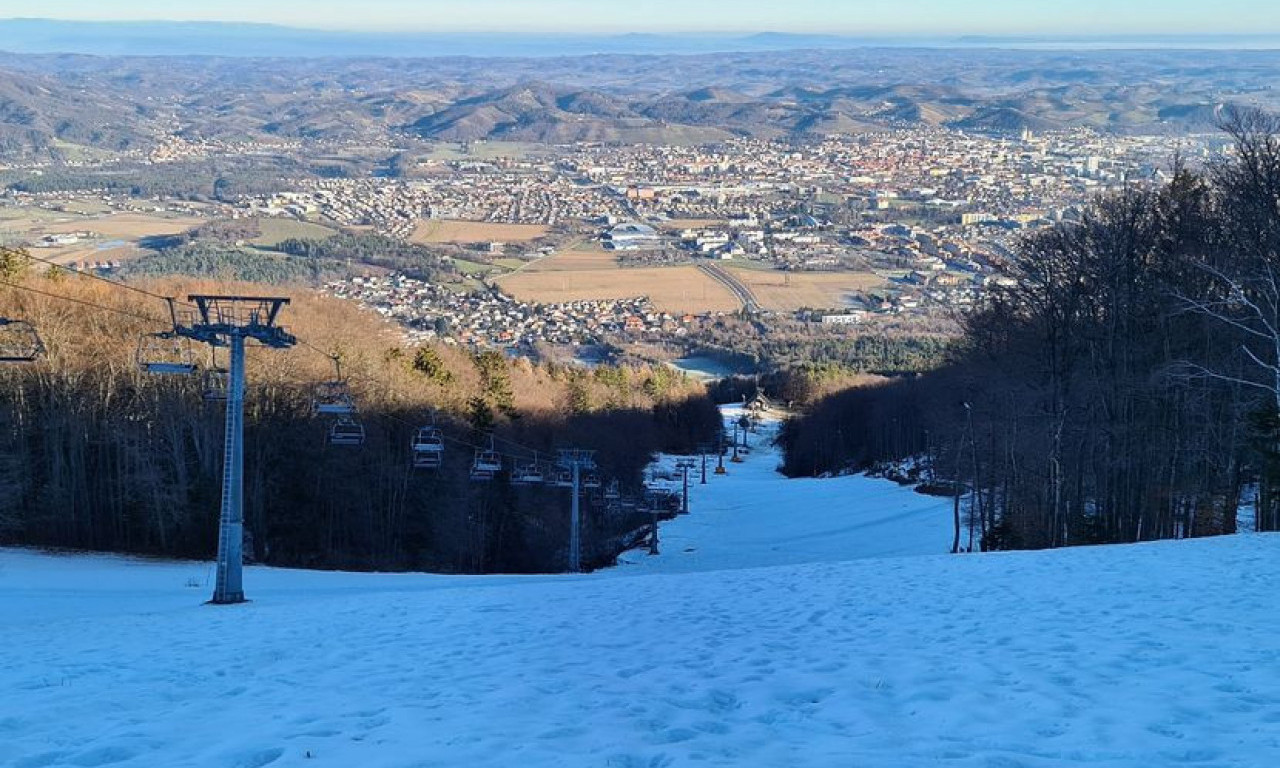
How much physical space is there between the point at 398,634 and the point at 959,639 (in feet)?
16.2

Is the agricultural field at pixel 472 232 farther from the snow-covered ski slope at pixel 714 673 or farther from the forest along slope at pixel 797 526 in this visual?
the snow-covered ski slope at pixel 714 673

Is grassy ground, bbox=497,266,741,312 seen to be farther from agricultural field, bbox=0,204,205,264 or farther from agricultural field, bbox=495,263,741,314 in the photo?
agricultural field, bbox=0,204,205,264

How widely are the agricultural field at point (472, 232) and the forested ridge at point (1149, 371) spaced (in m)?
96.1

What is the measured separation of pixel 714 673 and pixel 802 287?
3800 inches

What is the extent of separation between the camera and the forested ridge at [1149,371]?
1828 centimetres

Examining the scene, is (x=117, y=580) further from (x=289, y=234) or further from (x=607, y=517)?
(x=289, y=234)

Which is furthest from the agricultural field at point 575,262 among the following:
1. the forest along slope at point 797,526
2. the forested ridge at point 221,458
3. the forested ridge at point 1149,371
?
the forested ridge at point 1149,371

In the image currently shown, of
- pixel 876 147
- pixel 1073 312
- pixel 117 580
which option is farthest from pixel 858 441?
pixel 876 147

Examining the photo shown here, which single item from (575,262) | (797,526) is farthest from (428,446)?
(575,262)

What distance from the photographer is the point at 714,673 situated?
7906 millimetres

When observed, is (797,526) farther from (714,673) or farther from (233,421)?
(714,673)

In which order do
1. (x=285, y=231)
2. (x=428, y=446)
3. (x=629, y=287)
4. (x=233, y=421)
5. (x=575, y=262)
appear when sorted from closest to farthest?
(x=233, y=421), (x=428, y=446), (x=629, y=287), (x=285, y=231), (x=575, y=262)

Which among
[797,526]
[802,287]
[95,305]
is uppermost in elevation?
[95,305]

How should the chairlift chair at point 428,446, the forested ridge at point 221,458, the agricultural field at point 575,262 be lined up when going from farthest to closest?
the agricultural field at point 575,262 < the forested ridge at point 221,458 < the chairlift chair at point 428,446
